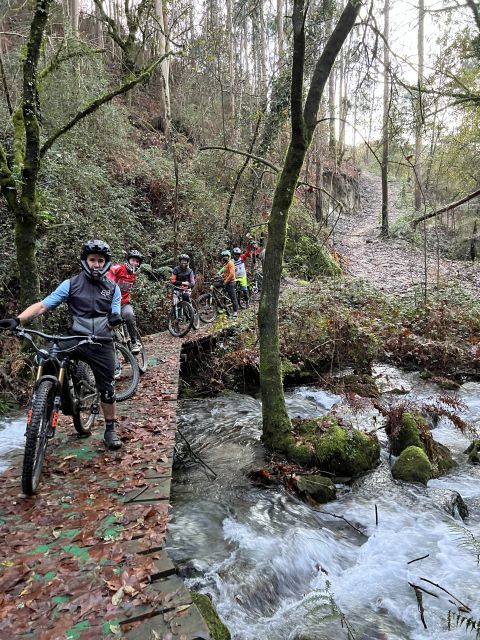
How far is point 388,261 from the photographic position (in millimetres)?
22172

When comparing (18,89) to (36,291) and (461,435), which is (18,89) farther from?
(461,435)

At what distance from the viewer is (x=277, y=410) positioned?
6578mm

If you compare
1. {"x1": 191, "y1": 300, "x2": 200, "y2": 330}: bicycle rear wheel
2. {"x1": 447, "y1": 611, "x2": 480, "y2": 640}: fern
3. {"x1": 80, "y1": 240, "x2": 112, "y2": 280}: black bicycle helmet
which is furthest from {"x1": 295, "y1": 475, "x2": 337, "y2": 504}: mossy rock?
{"x1": 191, "y1": 300, "x2": 200, "y2": 330}: bicycle rear wheel

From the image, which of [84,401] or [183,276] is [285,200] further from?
[183,276]

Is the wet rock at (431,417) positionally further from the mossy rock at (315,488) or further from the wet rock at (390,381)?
the mossy rock at (315,488)

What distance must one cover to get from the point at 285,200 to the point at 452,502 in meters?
4.53

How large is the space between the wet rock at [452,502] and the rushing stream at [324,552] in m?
0.02

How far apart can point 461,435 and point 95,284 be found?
698cm

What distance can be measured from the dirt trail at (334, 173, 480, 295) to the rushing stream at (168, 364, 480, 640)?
10.6m

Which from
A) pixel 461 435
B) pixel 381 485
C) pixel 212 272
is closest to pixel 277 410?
pixel 381 485

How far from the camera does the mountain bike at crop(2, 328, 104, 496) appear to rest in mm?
4133

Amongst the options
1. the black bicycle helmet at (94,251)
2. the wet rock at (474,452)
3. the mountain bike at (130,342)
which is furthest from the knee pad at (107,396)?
the wet rock at (474,452)

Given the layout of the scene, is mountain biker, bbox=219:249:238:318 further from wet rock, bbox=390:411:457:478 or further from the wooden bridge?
the wooden bridge

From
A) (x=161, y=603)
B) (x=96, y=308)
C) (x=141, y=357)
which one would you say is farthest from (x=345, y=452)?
(x=141, y=357)
